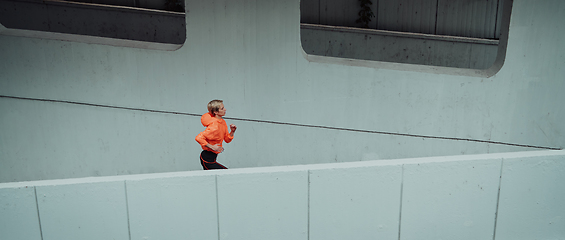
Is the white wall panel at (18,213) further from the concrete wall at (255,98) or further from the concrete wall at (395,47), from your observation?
the concrete wall at (395,47)

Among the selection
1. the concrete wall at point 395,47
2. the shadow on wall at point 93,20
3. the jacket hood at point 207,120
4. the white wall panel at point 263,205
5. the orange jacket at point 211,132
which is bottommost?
the white wall panel at point 263,205

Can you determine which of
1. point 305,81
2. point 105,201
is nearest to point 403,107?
point 305,81

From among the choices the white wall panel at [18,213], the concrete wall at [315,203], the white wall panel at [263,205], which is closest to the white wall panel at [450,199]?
the concrete wall at [315,203]

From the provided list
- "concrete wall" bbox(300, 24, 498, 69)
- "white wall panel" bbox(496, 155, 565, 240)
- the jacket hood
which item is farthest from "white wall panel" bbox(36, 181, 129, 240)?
"concrete wall" bbox(300, 24, 498, 69)

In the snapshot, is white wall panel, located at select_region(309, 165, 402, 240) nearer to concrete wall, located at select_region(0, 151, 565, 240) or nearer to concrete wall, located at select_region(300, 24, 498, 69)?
concrete wall, located at select_region(0, 151, 565, 240)

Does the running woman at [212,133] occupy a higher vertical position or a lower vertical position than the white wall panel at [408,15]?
lower

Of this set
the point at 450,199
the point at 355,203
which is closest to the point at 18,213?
the point at 355,203

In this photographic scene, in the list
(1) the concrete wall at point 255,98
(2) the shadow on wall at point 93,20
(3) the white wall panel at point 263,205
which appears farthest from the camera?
(2) the shadow on wall at point 93,20

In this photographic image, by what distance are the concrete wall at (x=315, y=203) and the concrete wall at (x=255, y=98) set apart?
318 centimetres

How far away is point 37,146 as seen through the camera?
7129 millimetres

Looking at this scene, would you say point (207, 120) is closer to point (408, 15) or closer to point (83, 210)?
point (83, 210)

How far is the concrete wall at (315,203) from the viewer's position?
10.4 ft

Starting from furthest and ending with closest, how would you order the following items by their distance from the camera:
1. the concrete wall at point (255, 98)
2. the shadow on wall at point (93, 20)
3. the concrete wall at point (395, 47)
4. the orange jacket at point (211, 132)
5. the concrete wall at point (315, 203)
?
the concrete wall at point (395, 47) < the shadow on wall at point (93, 20) < the concrete wall at point (255, 98) < the orange jacket at point (211, 132) < the concrete wall at point (315, 203)

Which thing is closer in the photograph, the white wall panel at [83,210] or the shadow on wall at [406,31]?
the white wall panel at [83,210]
